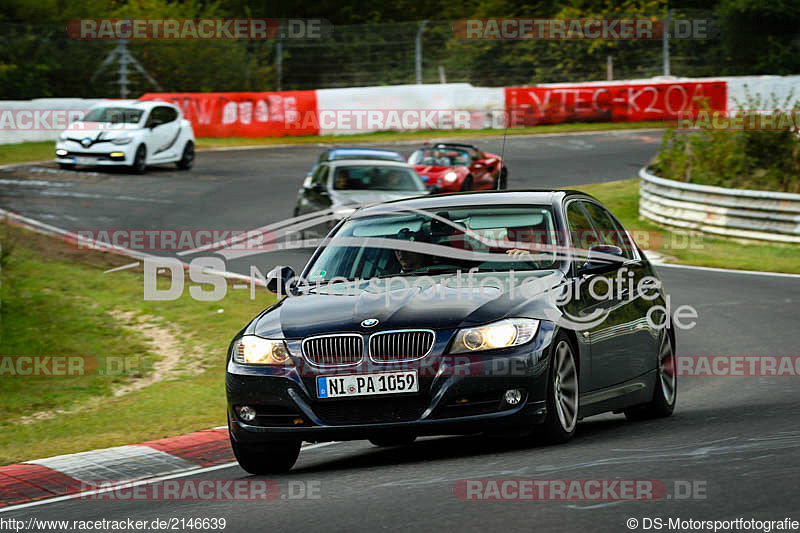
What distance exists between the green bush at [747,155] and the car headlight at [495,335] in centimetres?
1638

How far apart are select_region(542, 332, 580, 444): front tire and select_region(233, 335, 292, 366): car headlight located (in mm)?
1441

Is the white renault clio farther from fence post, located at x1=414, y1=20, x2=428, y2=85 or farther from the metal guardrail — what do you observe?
fence post, located at x1=414, y1=20, x2=428, y2=85

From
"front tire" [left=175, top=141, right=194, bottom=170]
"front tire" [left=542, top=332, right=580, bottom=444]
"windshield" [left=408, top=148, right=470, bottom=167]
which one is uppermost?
"front tire" [left=542, top=332, right=580, bottom=444]

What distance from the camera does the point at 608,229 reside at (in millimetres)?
9266

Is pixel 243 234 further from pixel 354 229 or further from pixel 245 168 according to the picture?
pixel 354 229

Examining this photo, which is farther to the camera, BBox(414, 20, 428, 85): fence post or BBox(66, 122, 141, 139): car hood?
BBox(414, 20, 428, 85): fence post

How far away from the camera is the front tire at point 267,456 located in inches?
298

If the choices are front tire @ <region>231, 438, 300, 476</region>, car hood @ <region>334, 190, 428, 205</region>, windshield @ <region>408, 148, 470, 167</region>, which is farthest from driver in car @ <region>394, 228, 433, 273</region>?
windshield @ <region>408, 148, 470, 167</region>

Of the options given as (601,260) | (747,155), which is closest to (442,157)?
(747,155)

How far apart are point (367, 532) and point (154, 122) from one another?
87.5 ft

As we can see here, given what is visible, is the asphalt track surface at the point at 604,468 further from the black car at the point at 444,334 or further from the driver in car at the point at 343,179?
the driver in car at the point at 343,179

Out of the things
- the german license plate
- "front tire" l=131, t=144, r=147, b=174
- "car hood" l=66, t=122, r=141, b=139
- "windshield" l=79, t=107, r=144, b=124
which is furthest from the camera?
"front tire" l=131, t=144, r=147, b=174

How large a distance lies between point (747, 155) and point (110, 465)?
17356 millimetres

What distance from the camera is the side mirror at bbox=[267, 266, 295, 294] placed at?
8.38m
